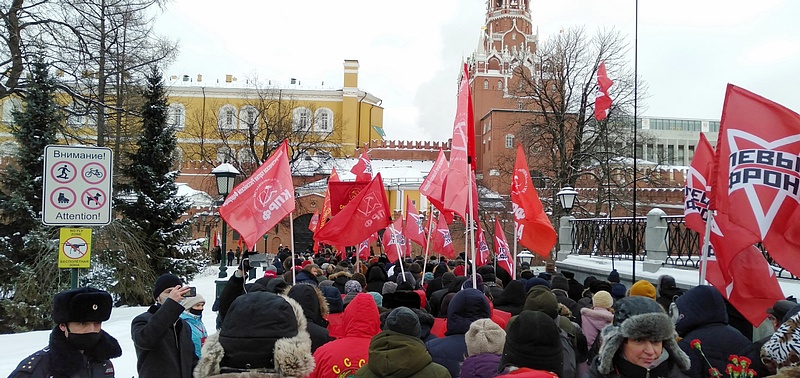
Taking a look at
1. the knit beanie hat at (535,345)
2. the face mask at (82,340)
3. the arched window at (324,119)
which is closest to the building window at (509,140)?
the arched window at (324,119)

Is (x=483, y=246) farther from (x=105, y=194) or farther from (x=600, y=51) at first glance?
(x=600, y=51)

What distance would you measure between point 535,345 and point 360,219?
7508 millimetres

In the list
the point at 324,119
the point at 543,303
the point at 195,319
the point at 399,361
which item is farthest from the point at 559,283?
the point at 324,119

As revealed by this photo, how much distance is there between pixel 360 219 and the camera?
10.6m

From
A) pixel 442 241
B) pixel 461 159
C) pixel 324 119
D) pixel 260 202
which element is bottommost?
pixel 442 241

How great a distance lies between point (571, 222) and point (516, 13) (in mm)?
48945

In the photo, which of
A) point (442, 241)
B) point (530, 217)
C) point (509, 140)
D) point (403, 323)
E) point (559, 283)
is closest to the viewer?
point (403, 323)

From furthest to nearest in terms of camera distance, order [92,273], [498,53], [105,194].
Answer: [498,53] < [92,273] < [105,194]

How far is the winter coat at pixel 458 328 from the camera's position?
4480 millimetres

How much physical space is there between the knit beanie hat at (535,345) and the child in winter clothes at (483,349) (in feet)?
1.77

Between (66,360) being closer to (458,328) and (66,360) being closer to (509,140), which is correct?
(458,328)

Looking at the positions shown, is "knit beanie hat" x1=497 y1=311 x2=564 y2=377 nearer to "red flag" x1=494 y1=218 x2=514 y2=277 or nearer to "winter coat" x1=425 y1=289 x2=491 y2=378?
"winter coat" x1=425 y1=289 x2=491 y2=378

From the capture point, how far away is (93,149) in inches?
237

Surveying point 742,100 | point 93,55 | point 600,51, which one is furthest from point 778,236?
point 600,51
